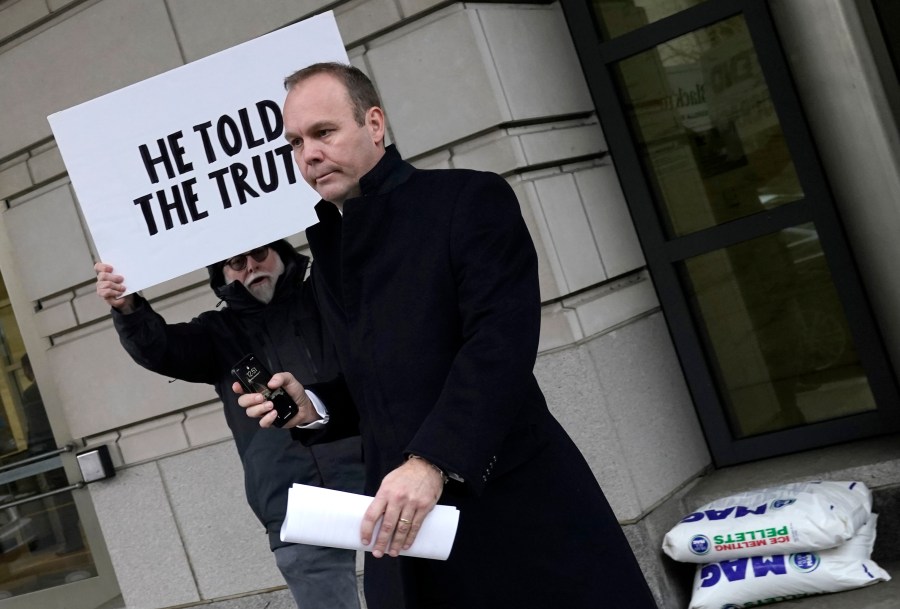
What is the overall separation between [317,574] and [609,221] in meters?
2.30

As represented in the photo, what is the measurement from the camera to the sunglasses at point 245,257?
411 cm

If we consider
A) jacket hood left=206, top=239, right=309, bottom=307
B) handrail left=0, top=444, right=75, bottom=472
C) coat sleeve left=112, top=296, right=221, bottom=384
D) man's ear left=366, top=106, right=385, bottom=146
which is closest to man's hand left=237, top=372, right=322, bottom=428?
man's ear left=366, top=106, right=385, bottom=146

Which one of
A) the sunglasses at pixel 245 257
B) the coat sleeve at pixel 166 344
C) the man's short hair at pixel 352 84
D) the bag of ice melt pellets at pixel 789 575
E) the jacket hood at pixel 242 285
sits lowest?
the bag of ice melt pellets at pixel 789 575

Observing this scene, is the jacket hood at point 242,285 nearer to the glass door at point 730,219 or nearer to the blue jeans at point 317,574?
the blue jeans at point 317,574

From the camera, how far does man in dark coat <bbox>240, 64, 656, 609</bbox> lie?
222 centimetres

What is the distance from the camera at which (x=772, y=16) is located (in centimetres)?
525

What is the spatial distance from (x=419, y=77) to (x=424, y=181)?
10.0ft

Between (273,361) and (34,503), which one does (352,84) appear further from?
(34,503)

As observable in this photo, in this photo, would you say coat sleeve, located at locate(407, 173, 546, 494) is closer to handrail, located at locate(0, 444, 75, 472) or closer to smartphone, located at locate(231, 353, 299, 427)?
smartphone, located at locate(231, 353, 299, 427)

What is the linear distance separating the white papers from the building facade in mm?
3081

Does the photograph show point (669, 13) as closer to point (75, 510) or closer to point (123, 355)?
point (123, 355)

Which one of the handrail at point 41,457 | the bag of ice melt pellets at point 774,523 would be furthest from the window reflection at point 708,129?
the handrail at point 41,457

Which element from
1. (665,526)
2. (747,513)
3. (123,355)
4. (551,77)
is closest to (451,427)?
(747,513)

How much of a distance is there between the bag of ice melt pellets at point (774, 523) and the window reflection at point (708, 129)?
143 cm
